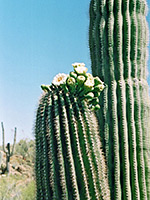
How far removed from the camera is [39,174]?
2051mm

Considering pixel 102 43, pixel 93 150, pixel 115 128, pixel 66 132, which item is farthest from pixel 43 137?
pixel 102 43

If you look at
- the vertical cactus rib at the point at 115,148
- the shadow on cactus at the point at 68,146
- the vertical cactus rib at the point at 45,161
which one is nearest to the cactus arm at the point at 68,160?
the shadow on cactus at the point at 68,146

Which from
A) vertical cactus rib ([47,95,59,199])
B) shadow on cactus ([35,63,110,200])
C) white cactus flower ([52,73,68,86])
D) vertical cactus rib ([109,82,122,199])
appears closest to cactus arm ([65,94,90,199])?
shadow on cactus ([35,63,110,200])

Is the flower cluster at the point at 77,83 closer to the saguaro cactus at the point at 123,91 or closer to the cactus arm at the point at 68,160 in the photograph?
the cactus arm at the point at 68,160

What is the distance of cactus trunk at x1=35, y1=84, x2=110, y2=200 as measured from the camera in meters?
1.96

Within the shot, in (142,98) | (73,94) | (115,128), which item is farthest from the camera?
(142,98)

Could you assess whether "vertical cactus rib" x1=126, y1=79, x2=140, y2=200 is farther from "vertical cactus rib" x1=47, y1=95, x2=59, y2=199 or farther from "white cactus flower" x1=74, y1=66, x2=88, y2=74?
"vertical cactus rib" x1=47, y1=95, x2=59, y2=199

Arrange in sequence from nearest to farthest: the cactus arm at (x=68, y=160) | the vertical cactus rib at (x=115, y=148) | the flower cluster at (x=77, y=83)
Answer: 1. the cactus arm at (x=68, y=160)
2. the flower cluster at (x=77, y=83)
3. the vertical cactus rib at (x=115, y=148)

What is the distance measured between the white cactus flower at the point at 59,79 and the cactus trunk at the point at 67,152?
0.23 feet

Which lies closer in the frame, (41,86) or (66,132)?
(66,132)

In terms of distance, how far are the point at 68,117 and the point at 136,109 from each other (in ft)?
2.48

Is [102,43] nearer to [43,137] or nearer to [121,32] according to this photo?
[121,32]

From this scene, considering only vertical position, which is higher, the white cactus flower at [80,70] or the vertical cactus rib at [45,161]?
the white cactus flower at [80,70]

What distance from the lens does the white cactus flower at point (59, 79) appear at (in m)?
2.09
